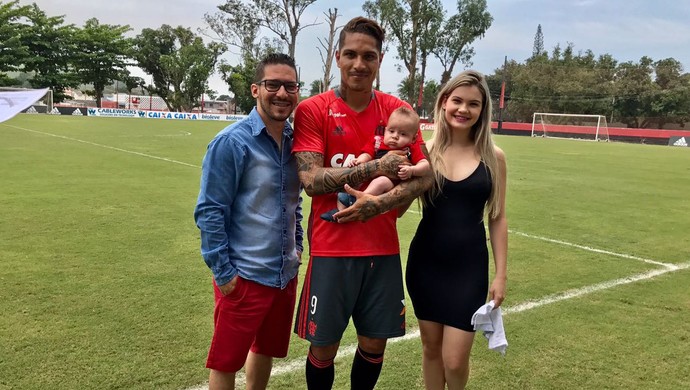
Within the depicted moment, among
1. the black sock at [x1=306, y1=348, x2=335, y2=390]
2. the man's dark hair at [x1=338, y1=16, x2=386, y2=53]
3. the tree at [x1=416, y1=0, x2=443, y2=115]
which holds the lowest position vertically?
the black sock at [x1=306, y1=348, x2=335, y2=390]

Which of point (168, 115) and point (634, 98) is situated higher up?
point (634, 98)

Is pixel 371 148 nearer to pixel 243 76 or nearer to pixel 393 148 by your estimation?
pixel 393 148

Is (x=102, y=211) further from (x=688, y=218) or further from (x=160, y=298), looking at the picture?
(x=688, y=218)

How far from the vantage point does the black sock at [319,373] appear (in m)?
2.83

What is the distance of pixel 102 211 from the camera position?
8.55 meters

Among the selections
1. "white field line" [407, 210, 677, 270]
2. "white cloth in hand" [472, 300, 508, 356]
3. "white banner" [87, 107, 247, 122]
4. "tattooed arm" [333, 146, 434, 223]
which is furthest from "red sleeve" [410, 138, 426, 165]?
"white banner" [87, 107, 247, 122]

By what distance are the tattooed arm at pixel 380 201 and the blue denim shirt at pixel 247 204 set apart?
38 cm

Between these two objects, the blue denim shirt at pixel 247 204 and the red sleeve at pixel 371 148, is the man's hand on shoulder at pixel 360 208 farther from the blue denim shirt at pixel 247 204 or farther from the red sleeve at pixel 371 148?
the blue denim shirt at pixel 247 204

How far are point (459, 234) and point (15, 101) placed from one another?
3.22 meters

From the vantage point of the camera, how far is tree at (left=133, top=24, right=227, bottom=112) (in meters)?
60.1

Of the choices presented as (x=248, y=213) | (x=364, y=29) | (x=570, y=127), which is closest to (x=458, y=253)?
(x=248, y=213)

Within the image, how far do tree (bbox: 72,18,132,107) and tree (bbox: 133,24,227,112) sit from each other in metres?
3.37

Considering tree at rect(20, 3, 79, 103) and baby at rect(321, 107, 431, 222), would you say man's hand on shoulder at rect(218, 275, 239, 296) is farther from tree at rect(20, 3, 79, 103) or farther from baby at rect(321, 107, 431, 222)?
tree at rect(20, 3, 79, 103)

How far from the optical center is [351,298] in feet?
8.97
